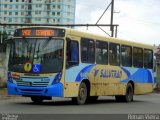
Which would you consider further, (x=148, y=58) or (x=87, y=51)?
(x=148, y=58)

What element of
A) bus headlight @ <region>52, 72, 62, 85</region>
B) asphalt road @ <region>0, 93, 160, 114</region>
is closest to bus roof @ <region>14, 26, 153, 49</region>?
bus headlight @ <region>52, 72, 62, 85</region>

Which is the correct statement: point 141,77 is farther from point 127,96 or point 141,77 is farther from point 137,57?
point 127,96

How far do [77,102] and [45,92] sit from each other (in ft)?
5.58

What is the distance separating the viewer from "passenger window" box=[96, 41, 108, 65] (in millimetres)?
22062

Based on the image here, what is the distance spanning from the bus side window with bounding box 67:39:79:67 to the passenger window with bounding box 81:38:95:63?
1.59ft

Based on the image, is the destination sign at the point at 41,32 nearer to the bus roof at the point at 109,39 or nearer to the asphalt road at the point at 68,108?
the bus roof at the point at 109,39

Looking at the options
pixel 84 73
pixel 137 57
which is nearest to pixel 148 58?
pixel 137 57

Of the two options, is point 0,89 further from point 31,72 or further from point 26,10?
point 26,10

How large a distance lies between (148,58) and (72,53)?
8.21 meters

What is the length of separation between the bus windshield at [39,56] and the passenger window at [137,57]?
6.87m

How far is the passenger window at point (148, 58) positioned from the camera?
2695 centimetres

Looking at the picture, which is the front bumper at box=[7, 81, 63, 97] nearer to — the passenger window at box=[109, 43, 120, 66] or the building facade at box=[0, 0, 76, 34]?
the passenger window at box=[109, 43, 120, 66]

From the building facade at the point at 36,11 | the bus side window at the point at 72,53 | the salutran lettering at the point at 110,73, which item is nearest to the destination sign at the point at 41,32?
A: the bus side window at the point at 72,53

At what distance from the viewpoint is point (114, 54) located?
23.6 m
